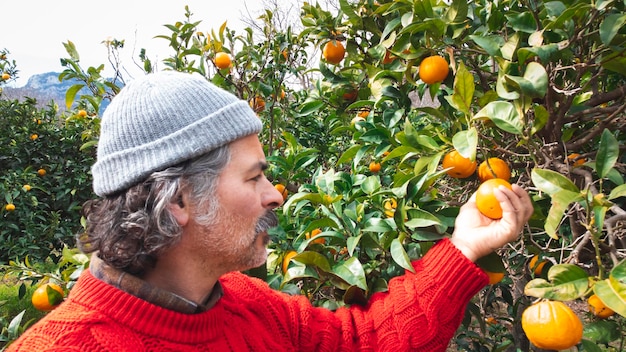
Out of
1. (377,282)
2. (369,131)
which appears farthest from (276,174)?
(377,282)

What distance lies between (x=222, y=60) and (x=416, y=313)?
1652mm

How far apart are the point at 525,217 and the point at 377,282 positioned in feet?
1.49

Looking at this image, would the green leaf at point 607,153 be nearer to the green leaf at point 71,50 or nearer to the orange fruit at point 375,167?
the orange fruit at point 375,167

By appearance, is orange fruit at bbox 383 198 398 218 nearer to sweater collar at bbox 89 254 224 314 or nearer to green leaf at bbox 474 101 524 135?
green leaf at bbox 474 101 524 135

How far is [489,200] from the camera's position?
3.69 feet

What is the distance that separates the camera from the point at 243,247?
1114mm

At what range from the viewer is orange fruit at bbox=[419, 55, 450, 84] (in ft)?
4.63

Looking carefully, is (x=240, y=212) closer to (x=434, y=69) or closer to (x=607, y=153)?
(x=434, y=69)

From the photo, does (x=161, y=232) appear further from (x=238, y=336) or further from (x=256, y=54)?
(x=256, y=54)

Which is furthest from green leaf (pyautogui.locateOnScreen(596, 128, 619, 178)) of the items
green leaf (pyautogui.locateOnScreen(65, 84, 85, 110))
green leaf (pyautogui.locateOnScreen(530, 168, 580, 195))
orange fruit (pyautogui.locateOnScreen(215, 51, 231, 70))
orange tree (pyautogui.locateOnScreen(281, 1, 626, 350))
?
green leaf (pyautogui.locateOnScreen(65, 84, 85, 110))

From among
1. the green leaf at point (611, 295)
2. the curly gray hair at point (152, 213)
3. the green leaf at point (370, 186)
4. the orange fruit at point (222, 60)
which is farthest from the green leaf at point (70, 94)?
the green leaf at point (611, 295)

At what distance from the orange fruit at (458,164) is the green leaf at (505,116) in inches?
7.4

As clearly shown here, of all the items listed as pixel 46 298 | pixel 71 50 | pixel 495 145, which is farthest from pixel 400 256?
pixel 71 50

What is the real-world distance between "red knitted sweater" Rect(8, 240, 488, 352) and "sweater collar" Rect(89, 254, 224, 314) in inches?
1.0
